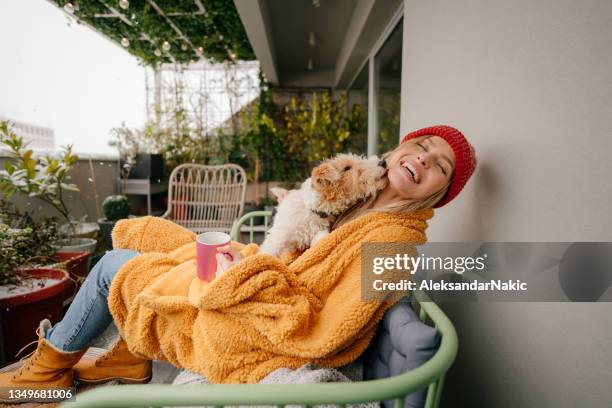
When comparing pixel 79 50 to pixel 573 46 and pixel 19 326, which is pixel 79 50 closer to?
pixel 19 326

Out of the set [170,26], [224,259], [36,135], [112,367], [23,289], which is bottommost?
[112,367]

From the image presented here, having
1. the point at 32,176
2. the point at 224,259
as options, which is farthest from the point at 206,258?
the point at 32,176

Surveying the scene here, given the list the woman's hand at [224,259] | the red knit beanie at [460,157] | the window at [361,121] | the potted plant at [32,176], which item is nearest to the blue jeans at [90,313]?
the woman's hand at [224,259]

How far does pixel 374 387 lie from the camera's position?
1.52 feet

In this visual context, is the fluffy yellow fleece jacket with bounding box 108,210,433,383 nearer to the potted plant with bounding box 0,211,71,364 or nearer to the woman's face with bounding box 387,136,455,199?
the woman's face with bounding box 387,136,455,199

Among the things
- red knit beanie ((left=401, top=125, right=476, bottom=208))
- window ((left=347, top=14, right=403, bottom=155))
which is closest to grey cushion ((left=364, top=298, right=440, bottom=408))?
red knit beanie ((left=401, top=125, right=476, bottom=208))

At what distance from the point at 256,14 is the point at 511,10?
7.92ft

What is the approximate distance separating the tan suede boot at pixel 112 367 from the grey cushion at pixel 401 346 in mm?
944

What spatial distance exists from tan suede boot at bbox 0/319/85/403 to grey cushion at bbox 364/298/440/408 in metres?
0.96

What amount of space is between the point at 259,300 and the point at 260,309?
22 mm

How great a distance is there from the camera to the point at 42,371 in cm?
104

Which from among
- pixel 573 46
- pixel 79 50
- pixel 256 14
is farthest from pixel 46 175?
pixel 573 46

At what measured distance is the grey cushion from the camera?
0.58 meters

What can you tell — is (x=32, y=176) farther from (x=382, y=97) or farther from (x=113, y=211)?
(x=382, y=97)
